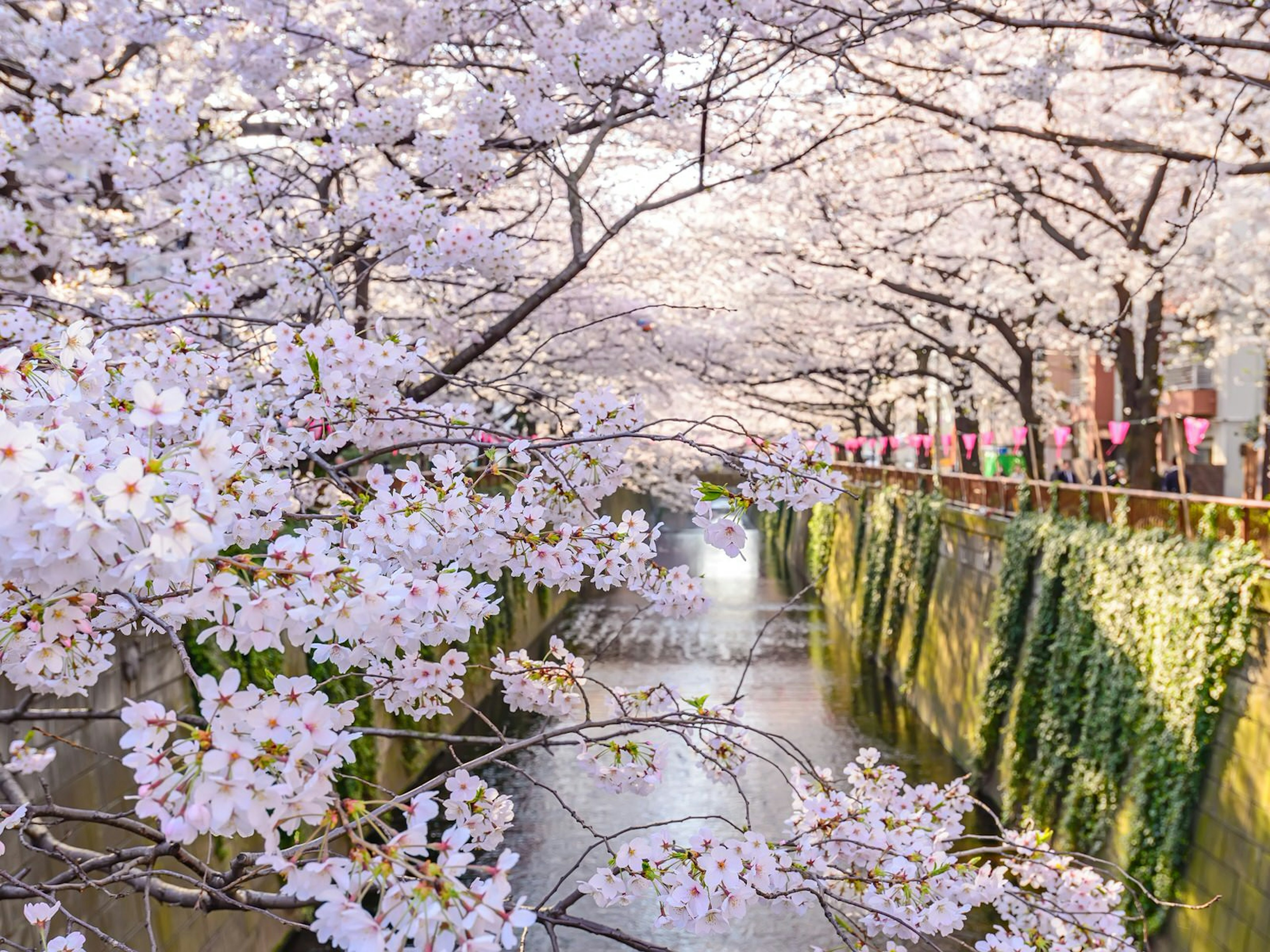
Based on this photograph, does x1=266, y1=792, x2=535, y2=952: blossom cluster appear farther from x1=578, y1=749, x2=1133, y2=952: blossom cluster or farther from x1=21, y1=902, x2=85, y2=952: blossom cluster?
x1=578, y1=749, x2=1133, y2=952: blossom cluster

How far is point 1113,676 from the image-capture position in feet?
29.5

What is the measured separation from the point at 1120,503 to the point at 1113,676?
149cm

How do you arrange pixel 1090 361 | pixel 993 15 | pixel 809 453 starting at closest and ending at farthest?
pixel 809 453 → pixel 993 15 → pixel 1090 361

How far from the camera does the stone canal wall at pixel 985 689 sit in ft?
22.1

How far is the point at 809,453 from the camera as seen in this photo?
3199mm

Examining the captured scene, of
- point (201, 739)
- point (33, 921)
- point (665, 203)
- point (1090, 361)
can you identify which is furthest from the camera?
point (1090, 361)

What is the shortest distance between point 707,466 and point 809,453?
33.9 meters

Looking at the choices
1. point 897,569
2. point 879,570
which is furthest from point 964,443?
point 879,570

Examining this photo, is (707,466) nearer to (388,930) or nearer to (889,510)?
(889,510)

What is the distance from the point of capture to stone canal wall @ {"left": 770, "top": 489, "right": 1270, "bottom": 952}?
673cm

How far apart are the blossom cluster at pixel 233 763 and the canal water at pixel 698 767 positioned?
120 centimetres

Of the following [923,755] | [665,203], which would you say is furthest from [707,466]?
[665,203]

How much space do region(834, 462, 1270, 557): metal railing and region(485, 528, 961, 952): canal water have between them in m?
2.81

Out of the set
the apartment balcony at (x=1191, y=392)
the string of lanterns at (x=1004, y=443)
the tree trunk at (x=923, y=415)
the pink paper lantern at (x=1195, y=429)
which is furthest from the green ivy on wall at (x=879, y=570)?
the pink paper lantern at (x=1195, y=429)
